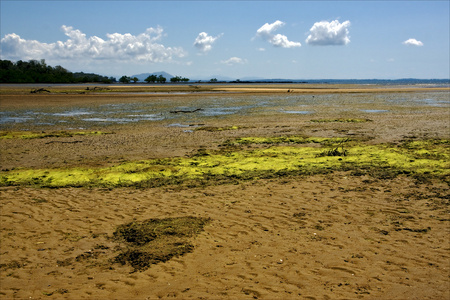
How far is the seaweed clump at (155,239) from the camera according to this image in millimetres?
6859

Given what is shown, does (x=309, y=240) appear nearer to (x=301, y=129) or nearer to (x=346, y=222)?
(x=346, y=222)

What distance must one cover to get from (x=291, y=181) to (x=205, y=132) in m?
11.5

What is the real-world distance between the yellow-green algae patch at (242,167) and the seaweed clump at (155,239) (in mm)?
3255

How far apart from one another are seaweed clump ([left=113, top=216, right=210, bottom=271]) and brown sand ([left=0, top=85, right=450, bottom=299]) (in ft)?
0.64

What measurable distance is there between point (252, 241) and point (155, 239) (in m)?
1.93

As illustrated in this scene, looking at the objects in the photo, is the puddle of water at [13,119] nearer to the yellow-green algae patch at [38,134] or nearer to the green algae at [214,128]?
the yellow-green algae patch at [38,134]

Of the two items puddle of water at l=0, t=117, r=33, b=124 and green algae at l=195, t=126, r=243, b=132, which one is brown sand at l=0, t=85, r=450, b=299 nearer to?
green algae at l=195, t=126, r=243, b=132

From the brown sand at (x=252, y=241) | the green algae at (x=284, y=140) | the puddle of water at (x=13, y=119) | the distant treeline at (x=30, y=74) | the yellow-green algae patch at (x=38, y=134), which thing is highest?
the distant treeline at (x=30, y=74)

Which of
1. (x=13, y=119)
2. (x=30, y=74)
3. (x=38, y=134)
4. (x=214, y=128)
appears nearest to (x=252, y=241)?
(x=214, y=128)

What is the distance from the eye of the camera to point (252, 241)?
7551 mm

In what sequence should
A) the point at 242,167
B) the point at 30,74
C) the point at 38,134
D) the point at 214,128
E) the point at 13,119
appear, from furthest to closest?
the point at 30,74 → the point at 13,119 → the point at 214,128 → the point at 38,134 → the point at 242,167

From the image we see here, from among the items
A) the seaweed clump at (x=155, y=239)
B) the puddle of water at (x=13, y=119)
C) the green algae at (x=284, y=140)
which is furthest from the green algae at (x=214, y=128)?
the seaweed clump at (x=155, y=239)

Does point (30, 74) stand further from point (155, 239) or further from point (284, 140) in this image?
point (155, 239)

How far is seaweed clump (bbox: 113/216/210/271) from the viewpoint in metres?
6.86
